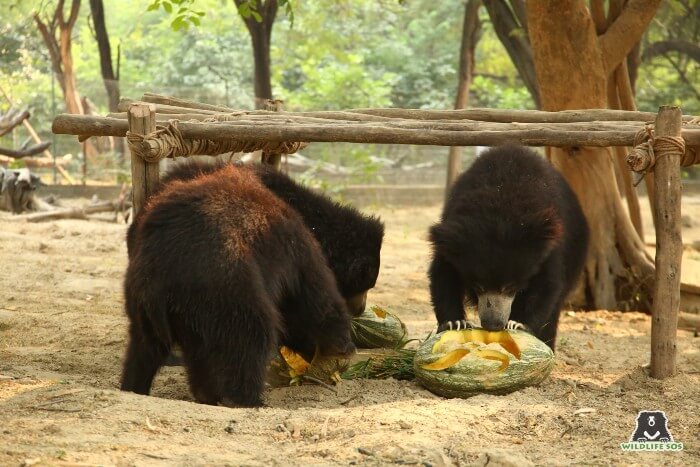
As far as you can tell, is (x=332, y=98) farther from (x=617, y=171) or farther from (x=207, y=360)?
(x=207, y=360)

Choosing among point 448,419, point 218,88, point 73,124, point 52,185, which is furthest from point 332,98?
point 448,419

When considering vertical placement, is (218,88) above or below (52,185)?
above

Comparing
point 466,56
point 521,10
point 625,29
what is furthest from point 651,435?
point 466,56

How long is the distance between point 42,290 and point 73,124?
256cm

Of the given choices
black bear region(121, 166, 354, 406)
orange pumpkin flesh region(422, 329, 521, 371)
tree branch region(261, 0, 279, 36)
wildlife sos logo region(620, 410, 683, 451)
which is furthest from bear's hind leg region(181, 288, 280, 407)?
tree branch region(261, 0, 279, 36)

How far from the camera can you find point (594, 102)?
283 inches

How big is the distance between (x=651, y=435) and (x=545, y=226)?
117 cm

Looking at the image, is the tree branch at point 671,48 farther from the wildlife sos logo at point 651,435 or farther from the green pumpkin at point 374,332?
the wildlife sos logo at point 651,435

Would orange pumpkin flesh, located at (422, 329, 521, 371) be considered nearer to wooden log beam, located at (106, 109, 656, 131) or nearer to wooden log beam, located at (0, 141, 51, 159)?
wooden log beam, located at (106, 109, 656, 131)

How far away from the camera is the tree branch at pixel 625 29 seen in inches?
292

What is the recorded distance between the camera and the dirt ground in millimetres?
3004

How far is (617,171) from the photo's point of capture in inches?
334

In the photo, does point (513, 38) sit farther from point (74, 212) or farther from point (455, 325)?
point (74, 212)

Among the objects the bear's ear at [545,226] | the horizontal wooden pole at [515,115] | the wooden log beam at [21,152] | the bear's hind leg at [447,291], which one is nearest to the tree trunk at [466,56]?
the wooden log beam at [21,152]
